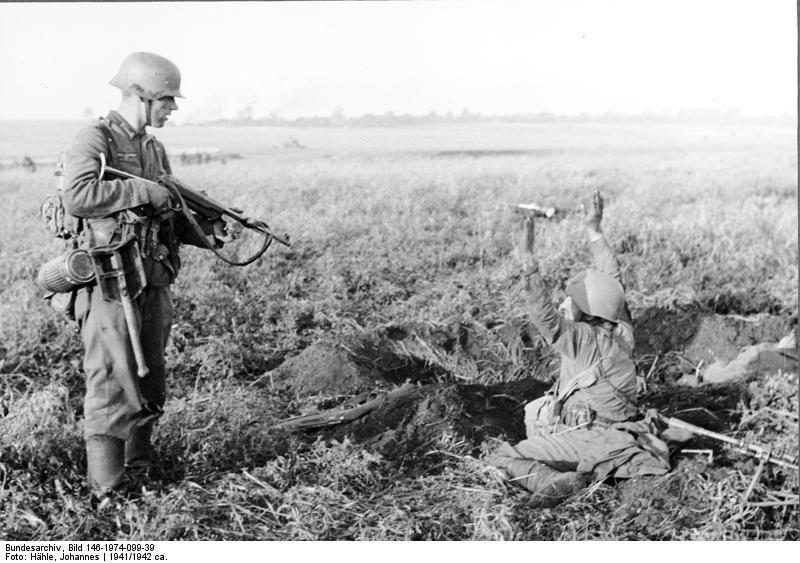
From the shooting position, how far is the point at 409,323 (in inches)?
271

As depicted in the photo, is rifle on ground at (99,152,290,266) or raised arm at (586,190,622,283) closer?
rifle on ground at (99,152,290,266)

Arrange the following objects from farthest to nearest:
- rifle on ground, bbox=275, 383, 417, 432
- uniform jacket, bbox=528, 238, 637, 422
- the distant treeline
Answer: the distant treeline
rifle on ground, bbox=275, 383, 417, 432
uniform jacket, bbox=528, 238, 637, 422

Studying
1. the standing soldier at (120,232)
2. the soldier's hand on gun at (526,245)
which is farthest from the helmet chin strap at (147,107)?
the soldier's hand on gun at (526,245)

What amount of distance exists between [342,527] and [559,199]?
5.66 meters

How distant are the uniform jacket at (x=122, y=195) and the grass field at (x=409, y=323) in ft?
3.82

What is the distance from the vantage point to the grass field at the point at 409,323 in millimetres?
4340

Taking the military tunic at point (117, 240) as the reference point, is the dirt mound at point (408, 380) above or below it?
below

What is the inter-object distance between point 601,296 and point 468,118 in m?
4.40

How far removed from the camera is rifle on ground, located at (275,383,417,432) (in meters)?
5.29

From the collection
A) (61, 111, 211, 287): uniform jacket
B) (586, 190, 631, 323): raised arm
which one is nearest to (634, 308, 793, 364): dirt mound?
(586, 190, 631, 323): raised arm

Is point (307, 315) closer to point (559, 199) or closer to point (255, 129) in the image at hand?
point (255, 129)

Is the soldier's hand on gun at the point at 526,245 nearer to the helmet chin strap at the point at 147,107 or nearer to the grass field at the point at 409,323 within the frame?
the grass field at the point at 409,323

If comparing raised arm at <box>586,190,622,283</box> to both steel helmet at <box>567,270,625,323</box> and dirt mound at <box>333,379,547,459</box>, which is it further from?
dirt mound at <box>333,379,547,459</box>

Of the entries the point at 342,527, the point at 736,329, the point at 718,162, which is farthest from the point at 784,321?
the point at 342,527
